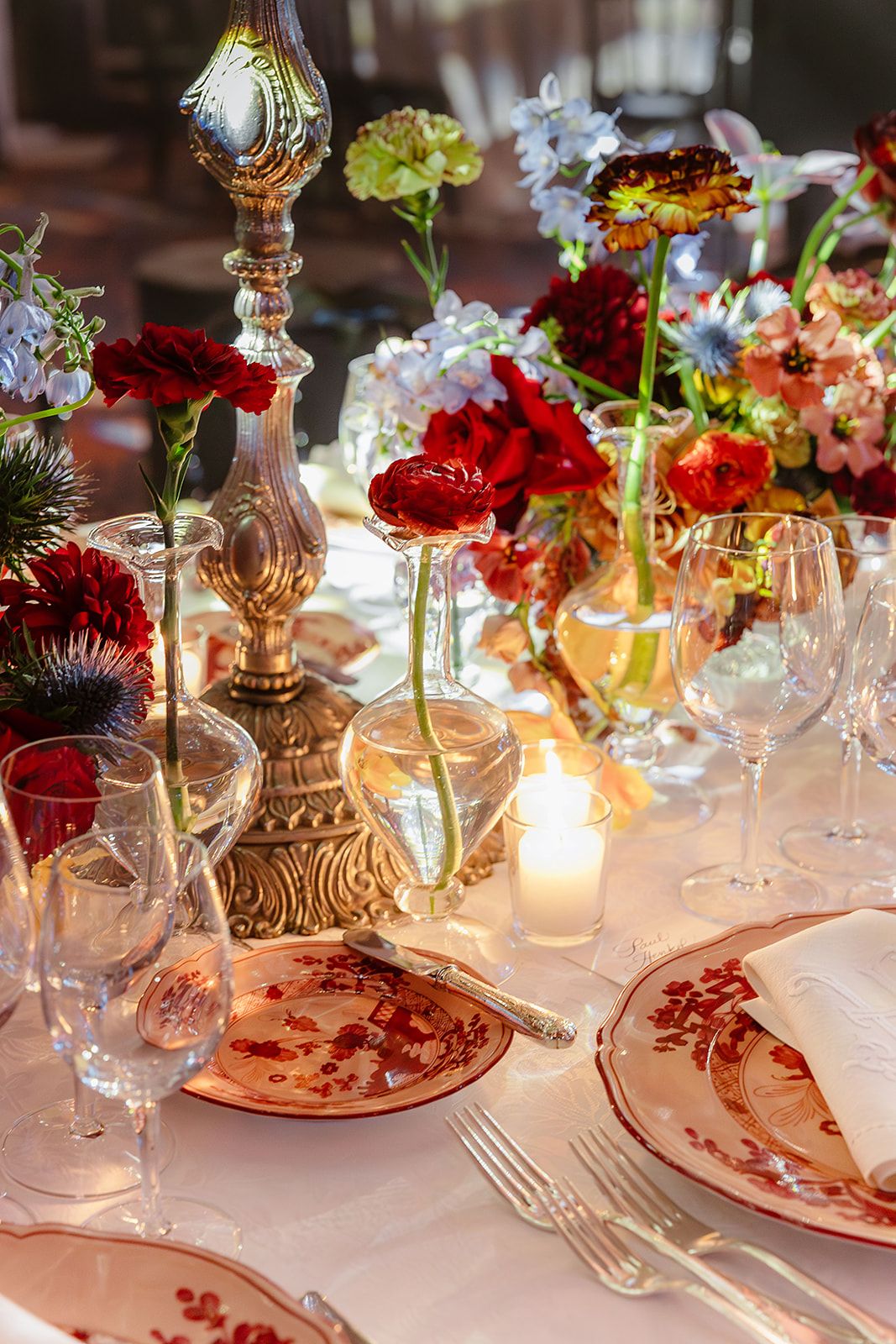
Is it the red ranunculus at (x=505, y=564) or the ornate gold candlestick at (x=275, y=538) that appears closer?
the ornate gold candlestick at (x=275, y=538)

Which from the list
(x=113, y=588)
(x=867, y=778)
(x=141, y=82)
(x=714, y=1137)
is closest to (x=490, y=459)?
(x=113, y=588)

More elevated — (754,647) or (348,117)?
(348,117)

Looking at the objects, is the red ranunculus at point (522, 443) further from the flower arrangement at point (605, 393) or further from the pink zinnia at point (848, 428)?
the pink zinnia at point (848, 428)

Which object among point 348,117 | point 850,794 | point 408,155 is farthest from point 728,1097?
point 348,117

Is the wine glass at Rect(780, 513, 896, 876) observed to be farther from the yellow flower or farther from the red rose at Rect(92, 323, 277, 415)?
the red rose at Rect(92, 323, 277, 415)

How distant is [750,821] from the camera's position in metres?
1.10

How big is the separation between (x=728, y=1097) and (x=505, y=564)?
59 cm

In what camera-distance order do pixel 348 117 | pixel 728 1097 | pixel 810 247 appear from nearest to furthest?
pixel 728 1097, pixel 810 247, pixel 348 117

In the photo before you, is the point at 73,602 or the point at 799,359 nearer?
the point at 73,602

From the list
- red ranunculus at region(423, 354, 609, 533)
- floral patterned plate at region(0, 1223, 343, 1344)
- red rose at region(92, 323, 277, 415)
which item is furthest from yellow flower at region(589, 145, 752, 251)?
floral patterned plate at region(0, 1223, 343, 1344)

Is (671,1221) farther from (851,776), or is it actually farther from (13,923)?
(851,776)

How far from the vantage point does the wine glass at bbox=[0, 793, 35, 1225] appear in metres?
0.70

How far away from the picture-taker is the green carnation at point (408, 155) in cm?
Answer: 125

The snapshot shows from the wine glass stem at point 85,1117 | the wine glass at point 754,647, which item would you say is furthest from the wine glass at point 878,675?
the wine glass stem at point 85,1117
